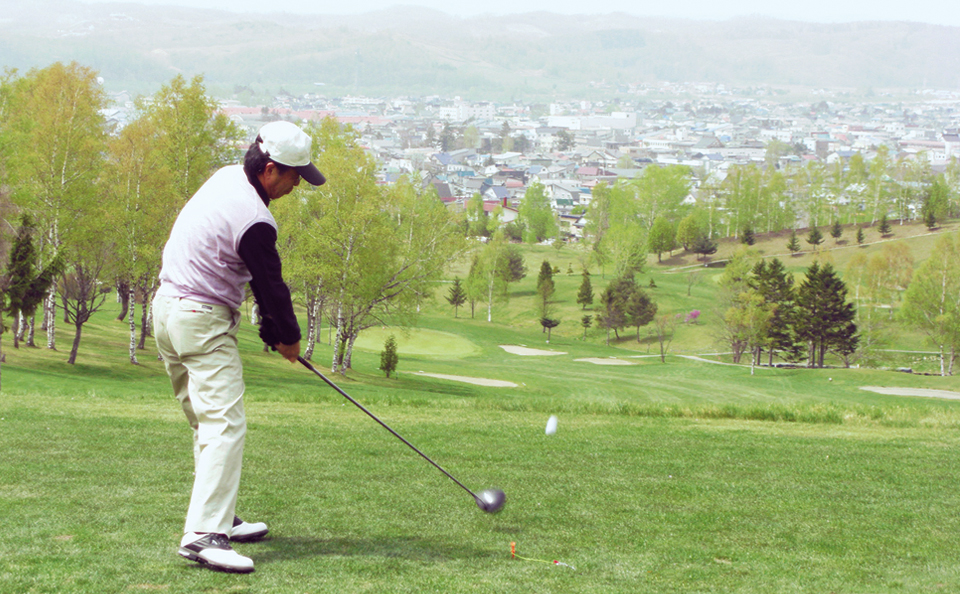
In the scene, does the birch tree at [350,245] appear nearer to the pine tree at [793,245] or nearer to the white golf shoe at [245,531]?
the white golf shoe at [245,531]

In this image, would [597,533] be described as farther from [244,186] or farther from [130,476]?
[130,476]

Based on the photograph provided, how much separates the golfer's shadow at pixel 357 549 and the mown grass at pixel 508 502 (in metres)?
0.02

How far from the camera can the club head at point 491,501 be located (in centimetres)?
656

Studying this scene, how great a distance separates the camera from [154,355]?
36844 mm

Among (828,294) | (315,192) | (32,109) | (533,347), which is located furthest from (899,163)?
(32,109)

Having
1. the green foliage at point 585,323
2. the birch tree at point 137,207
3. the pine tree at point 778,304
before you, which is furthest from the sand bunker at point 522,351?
the birch tree at point 137,207

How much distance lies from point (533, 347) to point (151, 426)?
178 feet

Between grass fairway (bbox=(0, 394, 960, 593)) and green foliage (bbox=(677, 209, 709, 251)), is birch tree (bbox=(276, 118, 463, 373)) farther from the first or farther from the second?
green foliage (bbox=(677, 209, 709, 251))

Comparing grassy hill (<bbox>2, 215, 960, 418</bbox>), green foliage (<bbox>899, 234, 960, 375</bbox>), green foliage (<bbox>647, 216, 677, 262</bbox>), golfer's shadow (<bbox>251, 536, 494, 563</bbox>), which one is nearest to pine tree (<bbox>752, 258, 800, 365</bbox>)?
grassy hill (<bbox>2, 215, 960, 418</bbox>)

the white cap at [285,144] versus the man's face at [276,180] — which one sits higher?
the white cap at [285,144]

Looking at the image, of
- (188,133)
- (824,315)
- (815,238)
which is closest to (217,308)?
(188,133)

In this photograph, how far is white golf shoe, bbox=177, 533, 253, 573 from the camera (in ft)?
16.3

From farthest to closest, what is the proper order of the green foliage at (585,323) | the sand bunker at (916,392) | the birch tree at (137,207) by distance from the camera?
the green foliage at (585,323)
the sand bunker at (916,392)
the birch tree at (137,207)

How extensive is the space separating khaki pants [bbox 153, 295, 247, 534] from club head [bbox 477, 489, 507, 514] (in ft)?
6.79
